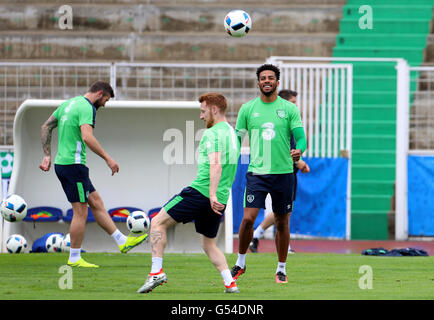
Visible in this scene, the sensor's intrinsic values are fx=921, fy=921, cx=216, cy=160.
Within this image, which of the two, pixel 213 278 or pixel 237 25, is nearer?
pixel 213 278

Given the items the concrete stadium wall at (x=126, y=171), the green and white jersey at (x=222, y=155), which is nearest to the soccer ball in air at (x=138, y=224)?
the concrete stadium wall at (x=126, y=171)

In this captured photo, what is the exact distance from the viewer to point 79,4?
19562 millimetres

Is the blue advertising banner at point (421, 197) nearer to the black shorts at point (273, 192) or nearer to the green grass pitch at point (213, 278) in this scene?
the green grass pitch at point (213, 278)

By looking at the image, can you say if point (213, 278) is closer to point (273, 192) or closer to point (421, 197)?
point (273, 192)

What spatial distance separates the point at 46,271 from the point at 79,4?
11126mm

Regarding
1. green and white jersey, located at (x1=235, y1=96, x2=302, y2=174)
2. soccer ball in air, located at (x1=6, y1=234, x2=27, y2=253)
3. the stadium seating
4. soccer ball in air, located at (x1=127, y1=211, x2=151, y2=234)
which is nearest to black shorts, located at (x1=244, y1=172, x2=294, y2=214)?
green and white jersey, located at (x1=235, y1=96, x2=302, y2=174)

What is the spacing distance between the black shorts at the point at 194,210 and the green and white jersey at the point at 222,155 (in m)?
0.06

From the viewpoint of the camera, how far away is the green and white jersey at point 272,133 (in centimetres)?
855

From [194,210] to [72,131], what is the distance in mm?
2885

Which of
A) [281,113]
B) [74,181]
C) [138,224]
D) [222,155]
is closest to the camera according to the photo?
[222,155]

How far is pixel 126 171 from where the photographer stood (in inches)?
A: 501

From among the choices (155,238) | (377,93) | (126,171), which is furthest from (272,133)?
(377,93)

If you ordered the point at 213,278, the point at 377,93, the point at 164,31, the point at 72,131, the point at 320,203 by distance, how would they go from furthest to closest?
the point at 164,31 → the point at 377,93 → the point at 320,203 → the point at 72,131 → the point at 213,278

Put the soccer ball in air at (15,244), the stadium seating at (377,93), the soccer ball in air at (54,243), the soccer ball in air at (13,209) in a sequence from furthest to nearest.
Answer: the stadium seating at (377,93) < the soccer ball in air at (54,243) < the soccer ball in air at (15,244) < the soccer ball in air at (13,209)
